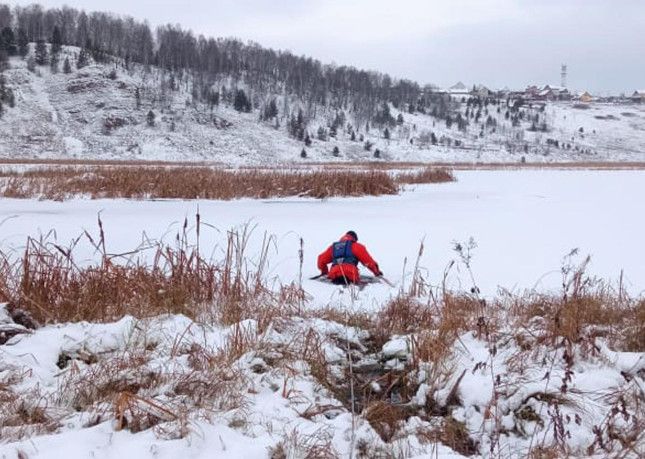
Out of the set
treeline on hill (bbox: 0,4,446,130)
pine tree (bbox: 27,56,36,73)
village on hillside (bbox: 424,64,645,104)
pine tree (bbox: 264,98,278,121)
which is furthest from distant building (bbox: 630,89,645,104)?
pine tree (bbox: 27,56,36,73)

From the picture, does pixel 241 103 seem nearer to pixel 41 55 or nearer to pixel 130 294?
pixel 41 55

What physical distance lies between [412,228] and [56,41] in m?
73.8

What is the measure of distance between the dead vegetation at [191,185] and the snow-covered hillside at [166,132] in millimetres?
40147

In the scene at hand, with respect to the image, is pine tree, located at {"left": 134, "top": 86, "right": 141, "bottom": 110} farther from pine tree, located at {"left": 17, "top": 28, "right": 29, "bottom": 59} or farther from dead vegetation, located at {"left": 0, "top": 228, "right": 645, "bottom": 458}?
dead vegetation, located at {"left": 0, "top": 228, "right": 645, "bottom": 458}

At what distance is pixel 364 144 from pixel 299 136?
10.0 meters

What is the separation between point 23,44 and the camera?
6819cm

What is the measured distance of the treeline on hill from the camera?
73625 mm

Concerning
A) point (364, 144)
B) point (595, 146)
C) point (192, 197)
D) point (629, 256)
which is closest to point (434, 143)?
point (364, 144)

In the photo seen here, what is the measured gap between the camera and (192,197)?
15.2m

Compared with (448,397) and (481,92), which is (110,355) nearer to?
(448,397)

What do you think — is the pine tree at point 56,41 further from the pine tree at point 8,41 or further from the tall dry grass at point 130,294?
the tall dry grass at point 130,294

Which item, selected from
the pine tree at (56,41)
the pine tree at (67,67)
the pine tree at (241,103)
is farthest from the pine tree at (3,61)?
the pine tree at (241,103)

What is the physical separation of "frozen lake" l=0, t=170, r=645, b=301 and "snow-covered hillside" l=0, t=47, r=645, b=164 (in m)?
43.9

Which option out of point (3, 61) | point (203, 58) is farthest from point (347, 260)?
point (203, 58)
